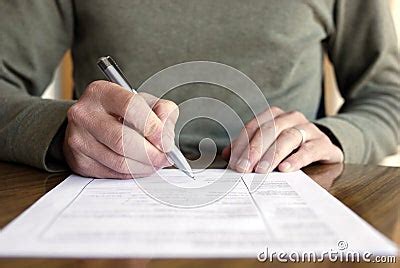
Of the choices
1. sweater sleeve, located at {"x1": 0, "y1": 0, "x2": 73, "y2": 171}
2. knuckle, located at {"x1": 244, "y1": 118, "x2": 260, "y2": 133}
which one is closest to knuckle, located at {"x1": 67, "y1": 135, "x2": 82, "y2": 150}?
sweater sleeve, located at {"x1": 0, "y1": 0, "x2": 73, "y2": 171}

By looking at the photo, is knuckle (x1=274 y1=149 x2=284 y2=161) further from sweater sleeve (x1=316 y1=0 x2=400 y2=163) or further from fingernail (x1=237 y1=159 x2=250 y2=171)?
sweater sleeve (x1=316 y1=0 x2=400 y2=163)

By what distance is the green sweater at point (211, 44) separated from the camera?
890mm

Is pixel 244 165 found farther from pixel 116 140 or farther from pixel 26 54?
pixel 26 54

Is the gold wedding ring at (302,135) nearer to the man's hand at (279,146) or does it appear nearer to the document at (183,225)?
the man's hand at (279,146)

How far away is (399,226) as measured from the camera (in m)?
0.42

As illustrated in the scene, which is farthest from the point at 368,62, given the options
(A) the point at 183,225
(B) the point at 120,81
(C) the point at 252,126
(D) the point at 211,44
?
(A) the point at 183,225

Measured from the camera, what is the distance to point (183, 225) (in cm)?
41

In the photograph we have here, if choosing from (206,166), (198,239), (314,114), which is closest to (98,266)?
(198,239)

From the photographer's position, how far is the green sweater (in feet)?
2.92

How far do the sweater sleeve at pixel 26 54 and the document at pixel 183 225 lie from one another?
181mm

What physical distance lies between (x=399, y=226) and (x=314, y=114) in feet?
1.97

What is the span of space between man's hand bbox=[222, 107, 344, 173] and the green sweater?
138 millimetres

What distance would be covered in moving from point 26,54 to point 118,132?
1.45 ft

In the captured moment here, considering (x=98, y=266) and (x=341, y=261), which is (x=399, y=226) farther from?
(x=98, y=266)
